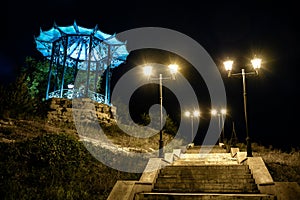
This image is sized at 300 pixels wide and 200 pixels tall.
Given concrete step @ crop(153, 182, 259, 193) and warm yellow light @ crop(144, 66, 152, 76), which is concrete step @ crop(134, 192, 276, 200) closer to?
concrete step @ crop(153, 182, 259, 193)

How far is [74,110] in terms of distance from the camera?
23.3m

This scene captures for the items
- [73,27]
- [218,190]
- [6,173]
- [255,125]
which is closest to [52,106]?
[73,27]

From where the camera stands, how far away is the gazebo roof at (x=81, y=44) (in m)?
25.2

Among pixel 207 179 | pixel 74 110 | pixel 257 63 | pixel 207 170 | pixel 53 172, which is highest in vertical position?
pixel 257 63

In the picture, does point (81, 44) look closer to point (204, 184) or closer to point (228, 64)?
point (228, 64)

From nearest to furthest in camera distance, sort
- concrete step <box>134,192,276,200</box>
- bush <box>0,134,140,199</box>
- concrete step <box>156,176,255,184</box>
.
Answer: concrete step <box>134,192,276,200</box> → bush <box>0,134,140,199</box> → concrete step <box>156,176,255,184</box>

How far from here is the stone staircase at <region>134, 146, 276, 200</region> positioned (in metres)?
7.13

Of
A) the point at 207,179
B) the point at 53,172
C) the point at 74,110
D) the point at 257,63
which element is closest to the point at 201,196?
the point at 207,179

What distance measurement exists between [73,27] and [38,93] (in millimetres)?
8459

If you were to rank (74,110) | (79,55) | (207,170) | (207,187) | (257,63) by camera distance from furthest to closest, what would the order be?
(79,55) → (74,110) → (257,63) → (207,170) → (207,187)

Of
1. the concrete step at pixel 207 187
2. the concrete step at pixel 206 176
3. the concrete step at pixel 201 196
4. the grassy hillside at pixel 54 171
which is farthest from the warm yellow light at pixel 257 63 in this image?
the concrete step at pixel 201 196

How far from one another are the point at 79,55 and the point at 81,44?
1386mm

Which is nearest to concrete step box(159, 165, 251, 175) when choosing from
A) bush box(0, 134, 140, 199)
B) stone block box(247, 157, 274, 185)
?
stone block box(247, 157, 274, 185)

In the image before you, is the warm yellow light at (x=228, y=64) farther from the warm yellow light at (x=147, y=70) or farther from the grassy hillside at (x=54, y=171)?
the grassy hillside at (x=54, y=171)
